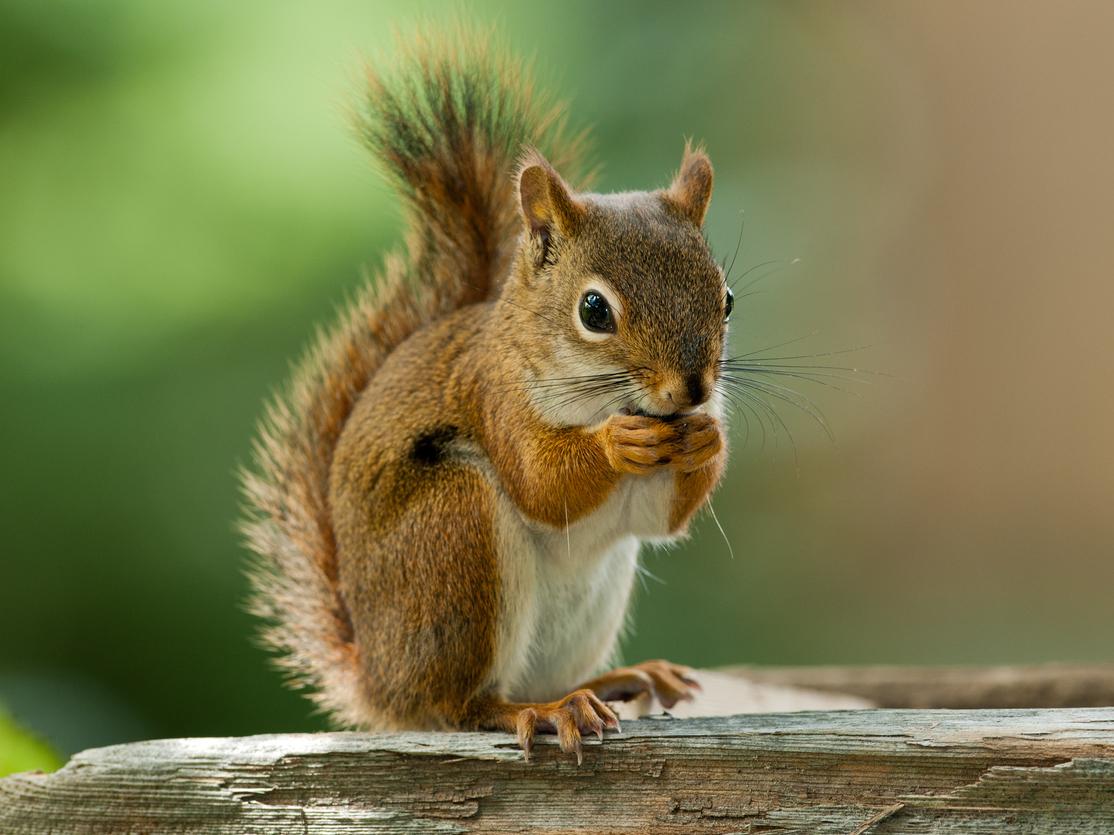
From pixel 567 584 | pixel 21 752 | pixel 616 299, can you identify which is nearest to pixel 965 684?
pixel 567 584

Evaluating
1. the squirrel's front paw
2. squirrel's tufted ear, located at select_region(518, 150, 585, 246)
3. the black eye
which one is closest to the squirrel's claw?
the squirrel's front paw

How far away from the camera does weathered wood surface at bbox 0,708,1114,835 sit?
1113mm

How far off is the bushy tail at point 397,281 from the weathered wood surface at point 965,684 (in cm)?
89

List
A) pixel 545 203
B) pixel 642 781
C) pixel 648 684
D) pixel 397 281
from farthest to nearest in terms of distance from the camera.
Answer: pixel 397 281 < pixel 648 684 < pixel 545 203 < pixel 642 781

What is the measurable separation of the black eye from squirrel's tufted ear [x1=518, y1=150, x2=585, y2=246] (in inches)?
5.0

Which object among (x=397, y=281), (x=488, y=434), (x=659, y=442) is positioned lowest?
(x=659, y=442)

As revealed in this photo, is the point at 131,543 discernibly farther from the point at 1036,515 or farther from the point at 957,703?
the point at 1036,515

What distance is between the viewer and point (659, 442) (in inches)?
52.7

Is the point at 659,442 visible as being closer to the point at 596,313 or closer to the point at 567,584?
the point at 596,313

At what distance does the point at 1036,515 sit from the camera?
373 cm

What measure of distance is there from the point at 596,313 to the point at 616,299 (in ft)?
0.11

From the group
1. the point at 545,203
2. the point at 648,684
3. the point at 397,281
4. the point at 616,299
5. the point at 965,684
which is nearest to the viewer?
the point at 616,299

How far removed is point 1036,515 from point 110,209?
2.87m

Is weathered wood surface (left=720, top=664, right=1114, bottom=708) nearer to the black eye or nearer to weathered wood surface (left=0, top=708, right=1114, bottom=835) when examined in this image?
weathered wood surface (left=0, top=708, right=1114, bottom=835)
